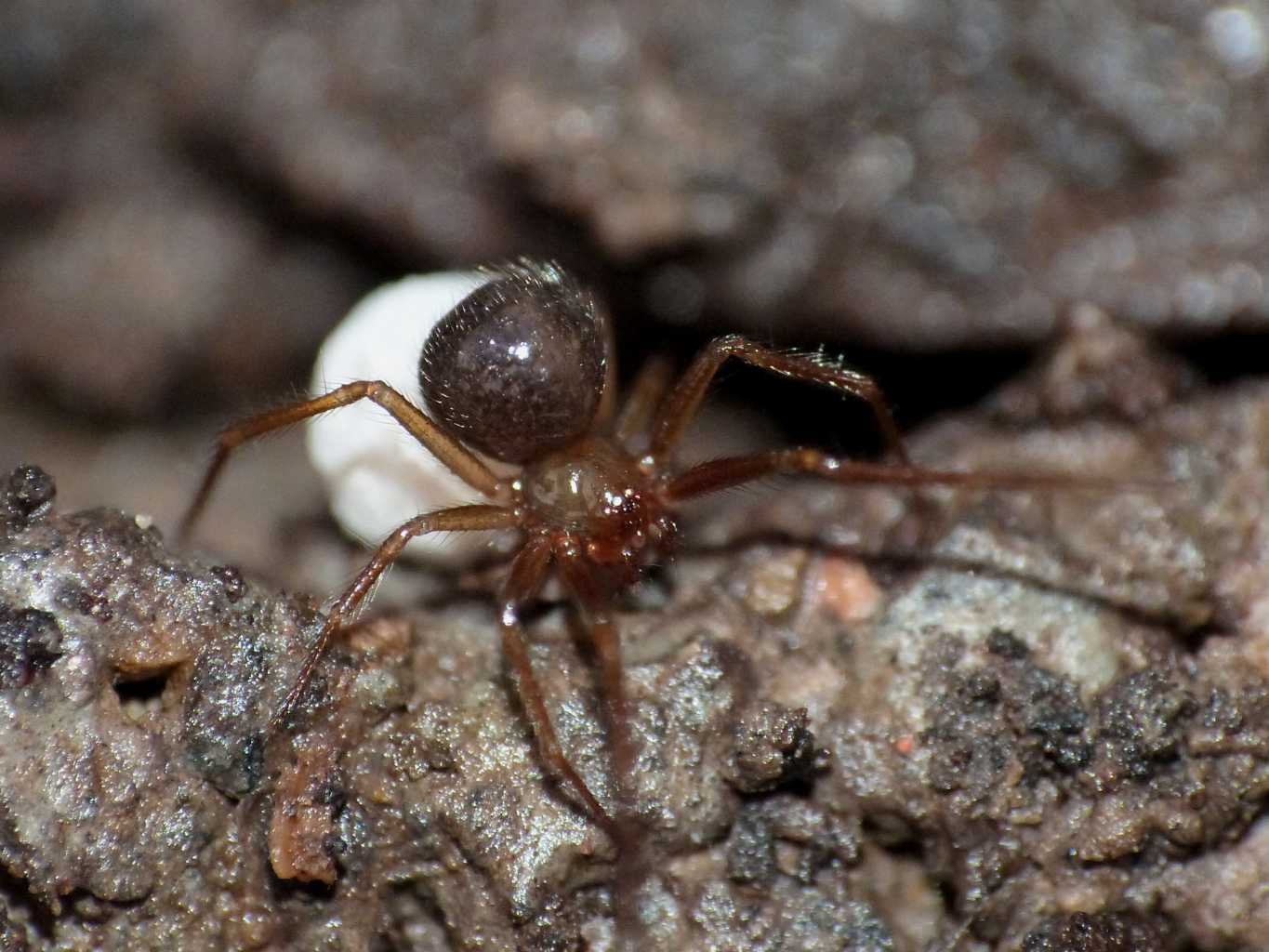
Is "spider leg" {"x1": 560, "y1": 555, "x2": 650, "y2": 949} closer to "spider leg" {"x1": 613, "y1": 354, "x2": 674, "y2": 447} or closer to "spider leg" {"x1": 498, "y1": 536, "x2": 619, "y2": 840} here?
"spider leg" {"x1": 498, "y1": 536, "x2": 619, "y2": 840}

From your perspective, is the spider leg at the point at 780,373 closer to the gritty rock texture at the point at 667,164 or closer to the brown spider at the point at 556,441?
the brown spider at the point at 556,441

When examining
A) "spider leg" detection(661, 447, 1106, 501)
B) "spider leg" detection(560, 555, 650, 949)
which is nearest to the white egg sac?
"spider leg" detection(661, 447, 1106, 501)

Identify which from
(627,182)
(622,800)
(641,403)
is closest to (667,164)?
(627,182)

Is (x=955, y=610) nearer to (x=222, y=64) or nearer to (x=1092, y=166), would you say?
(x=1092, y=166)

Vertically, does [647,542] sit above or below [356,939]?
above

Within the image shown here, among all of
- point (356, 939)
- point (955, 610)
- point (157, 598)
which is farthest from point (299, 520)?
point (955, 610)

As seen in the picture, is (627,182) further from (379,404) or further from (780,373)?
(379,404)
